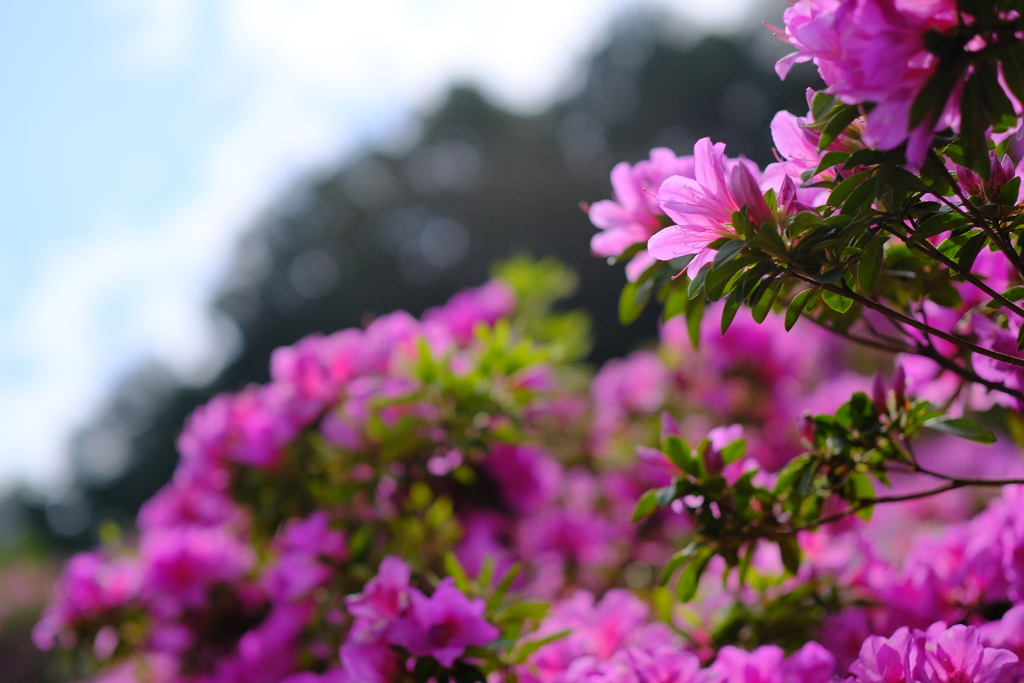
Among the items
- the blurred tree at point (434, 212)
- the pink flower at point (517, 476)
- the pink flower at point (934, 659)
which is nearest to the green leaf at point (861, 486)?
the pink flower at point (934, 659)

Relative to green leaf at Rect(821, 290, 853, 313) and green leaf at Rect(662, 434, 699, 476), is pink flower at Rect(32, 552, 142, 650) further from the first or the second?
green leaf at Rect(821, 290, 853, 313)

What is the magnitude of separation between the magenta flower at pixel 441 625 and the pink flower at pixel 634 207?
591 millimetres

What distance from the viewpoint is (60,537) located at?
1762 centimetres

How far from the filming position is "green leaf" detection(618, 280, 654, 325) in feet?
3.72

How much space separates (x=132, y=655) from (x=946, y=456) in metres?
4.30

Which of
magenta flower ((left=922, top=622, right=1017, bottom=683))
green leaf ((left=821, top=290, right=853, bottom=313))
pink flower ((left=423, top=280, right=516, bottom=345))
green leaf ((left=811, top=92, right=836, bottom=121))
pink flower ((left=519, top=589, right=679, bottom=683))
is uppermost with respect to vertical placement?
green leaf ((left=811, top=92, right=836, bottom=121))

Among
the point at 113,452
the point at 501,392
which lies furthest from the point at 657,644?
the point at 113,452

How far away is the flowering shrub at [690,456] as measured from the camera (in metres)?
0.75

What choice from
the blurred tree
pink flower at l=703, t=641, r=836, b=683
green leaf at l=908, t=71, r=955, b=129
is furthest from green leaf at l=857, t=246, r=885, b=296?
the blurred tree

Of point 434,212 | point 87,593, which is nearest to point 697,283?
point 87,593

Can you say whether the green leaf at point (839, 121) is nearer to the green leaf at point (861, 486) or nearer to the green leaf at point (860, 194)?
the green leaf at point (860, 194)

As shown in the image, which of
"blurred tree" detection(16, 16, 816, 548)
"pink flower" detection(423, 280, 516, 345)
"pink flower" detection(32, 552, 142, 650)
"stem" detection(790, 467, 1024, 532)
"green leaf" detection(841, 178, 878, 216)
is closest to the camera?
"green leaf" detection(841, 178, 878, 216)

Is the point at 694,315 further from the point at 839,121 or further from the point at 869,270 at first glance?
the point at 839,121

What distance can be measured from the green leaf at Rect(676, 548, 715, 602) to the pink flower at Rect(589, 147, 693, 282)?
460 millimetres
